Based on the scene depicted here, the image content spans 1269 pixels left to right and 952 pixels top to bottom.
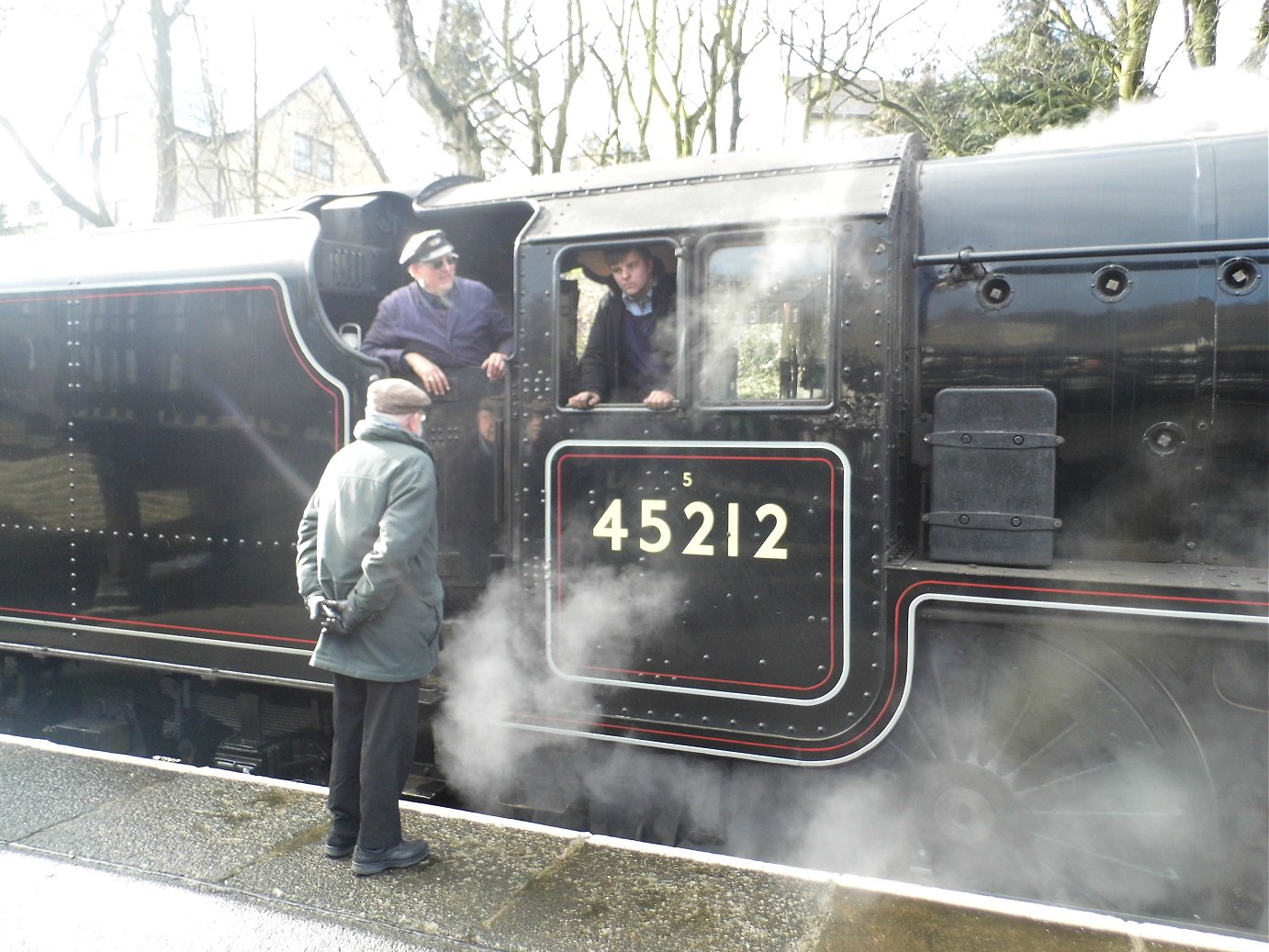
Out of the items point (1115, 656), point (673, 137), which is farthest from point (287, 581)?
point (673, 137)

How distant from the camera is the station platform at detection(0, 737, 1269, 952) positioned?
268 cm

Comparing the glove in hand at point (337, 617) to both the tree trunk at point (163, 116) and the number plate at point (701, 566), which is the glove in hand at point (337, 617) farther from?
the tree trunk at point (163, 116)

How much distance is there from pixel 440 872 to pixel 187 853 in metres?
0.87

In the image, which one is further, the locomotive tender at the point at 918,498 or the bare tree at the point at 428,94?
the bare tree at the point at 428,94

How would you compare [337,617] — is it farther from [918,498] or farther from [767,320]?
[918,498]

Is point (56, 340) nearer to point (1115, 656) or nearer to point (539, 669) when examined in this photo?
point (539, 669)

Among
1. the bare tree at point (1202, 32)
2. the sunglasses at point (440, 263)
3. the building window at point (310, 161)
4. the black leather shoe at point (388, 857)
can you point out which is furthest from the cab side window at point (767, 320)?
the building window at point (310, 161)

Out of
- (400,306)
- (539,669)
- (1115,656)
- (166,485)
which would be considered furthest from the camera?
(166,485)

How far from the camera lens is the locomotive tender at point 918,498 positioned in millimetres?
3104

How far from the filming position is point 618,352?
3.79 m

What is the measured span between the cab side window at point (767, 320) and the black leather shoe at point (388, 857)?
71.5 inches

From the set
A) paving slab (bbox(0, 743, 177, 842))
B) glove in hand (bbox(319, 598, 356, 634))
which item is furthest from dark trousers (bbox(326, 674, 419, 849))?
paving slab (bbox(0, 743, 177, 842))

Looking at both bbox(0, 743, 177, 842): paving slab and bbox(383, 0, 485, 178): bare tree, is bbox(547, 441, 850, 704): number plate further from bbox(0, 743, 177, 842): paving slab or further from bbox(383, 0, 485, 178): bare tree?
bbox(383, 0, 485, 178): bare tree

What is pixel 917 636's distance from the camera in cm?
332
